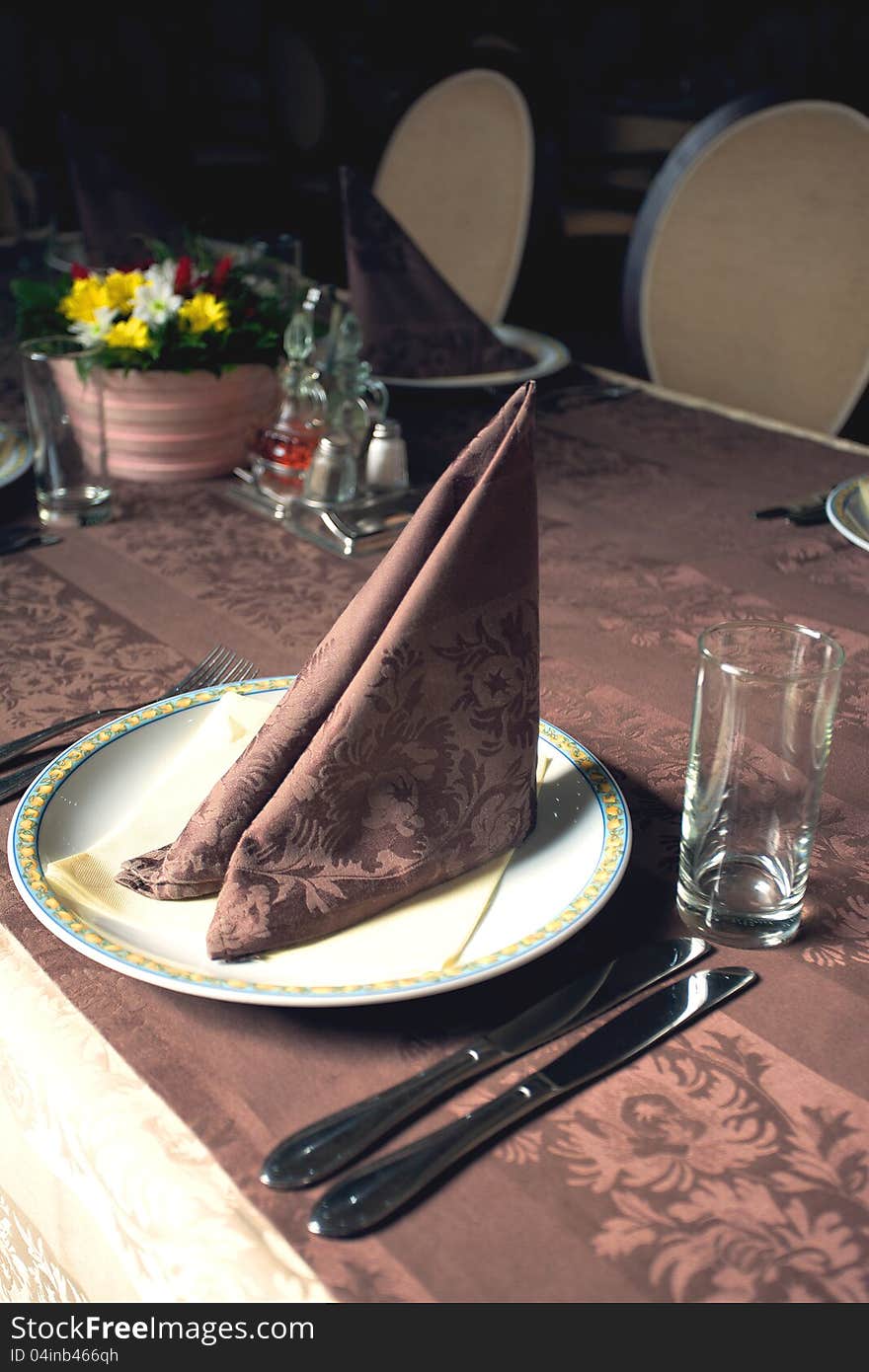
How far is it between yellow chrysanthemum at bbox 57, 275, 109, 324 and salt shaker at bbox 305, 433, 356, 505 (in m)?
0.24

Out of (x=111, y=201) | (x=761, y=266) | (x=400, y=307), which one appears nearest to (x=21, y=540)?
(x=400, y=307)

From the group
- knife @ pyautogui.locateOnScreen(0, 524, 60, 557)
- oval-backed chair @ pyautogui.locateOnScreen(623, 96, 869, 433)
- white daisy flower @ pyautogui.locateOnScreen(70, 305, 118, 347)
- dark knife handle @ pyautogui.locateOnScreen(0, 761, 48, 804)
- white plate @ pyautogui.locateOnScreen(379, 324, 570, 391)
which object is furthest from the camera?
oval-backed chair @ pyautogui.locateOnScreen(623, 96, 869, 433)

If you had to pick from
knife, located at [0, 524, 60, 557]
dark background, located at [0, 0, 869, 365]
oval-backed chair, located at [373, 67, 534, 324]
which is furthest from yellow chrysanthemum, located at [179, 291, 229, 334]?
dark background, located at [0, 0, 869, 365]

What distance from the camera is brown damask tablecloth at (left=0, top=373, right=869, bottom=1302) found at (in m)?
0.41

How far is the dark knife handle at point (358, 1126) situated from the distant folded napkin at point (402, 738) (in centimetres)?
9

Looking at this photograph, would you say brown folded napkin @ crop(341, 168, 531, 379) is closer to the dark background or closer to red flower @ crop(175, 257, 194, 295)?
red flower @ crop(175, 257, 194, 295)

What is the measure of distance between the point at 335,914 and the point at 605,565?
0.53 metres

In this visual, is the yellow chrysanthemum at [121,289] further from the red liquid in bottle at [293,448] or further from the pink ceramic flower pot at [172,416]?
the red liquid in bottle at [293,448]

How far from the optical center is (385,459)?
109 centimetres

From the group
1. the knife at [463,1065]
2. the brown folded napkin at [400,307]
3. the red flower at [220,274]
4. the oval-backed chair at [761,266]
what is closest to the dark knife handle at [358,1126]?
the knife at [463,1065]

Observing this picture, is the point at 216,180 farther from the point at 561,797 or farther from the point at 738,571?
the point at 561,797

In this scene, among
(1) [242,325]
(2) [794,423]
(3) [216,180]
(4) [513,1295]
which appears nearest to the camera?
(4) [513,1295]
